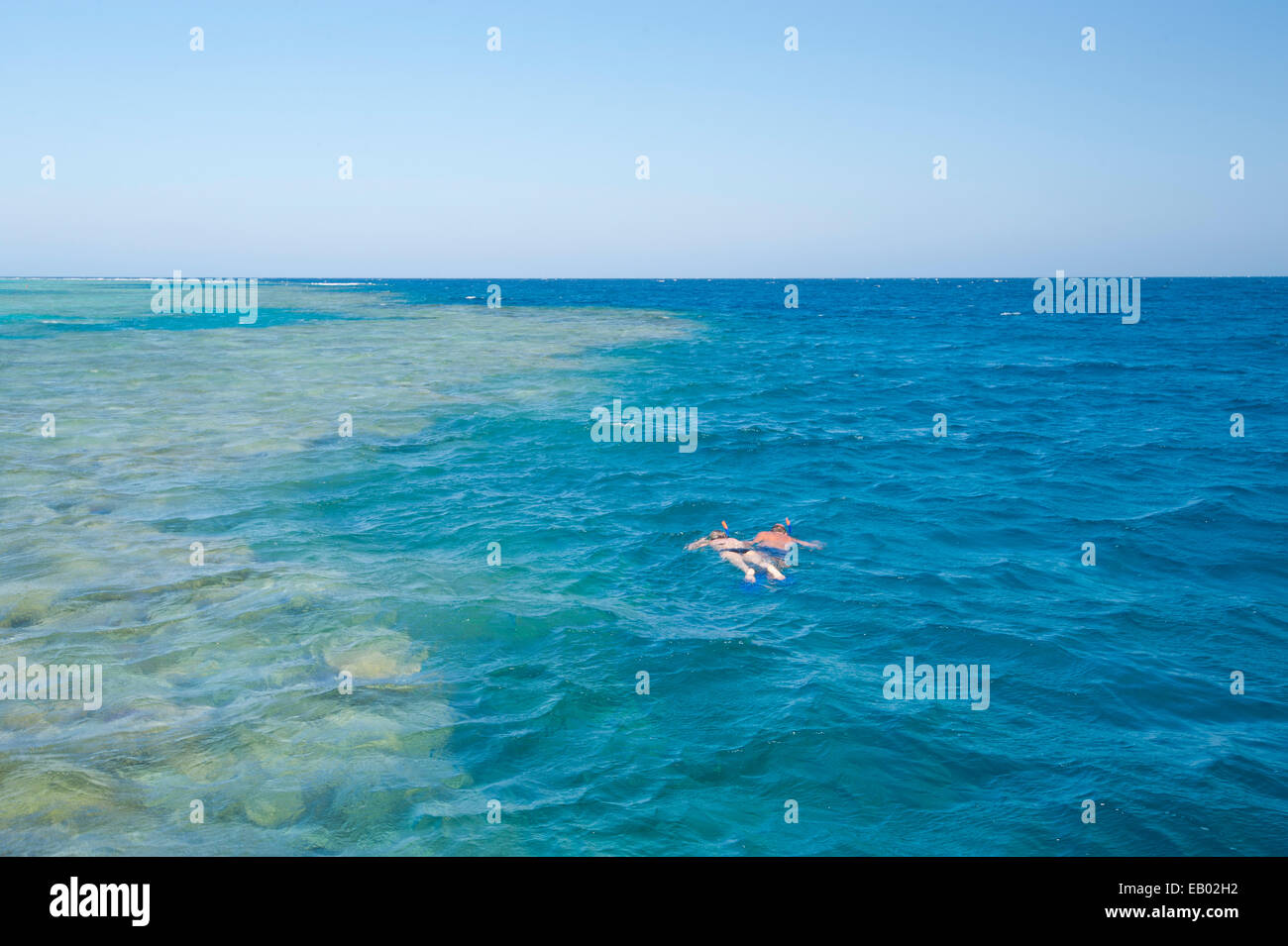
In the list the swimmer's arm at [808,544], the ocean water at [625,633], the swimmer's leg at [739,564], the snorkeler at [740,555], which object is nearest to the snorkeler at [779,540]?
the swimmer's arm at [808,544]

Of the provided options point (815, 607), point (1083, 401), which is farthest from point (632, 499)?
point (1083, 401)

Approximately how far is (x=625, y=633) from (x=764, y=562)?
13.9ft

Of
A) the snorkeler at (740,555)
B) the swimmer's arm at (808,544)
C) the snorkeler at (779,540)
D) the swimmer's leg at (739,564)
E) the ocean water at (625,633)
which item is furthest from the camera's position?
the swimmer's arm at (808,544)

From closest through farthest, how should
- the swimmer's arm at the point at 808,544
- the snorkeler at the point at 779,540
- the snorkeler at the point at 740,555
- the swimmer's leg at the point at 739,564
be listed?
the swimmer's leg at the point at 739,564 → the snorkeler at the point at 740,555 → the snorkeler at the point at 779,540 → the swimmer's arm at the point at 808,544

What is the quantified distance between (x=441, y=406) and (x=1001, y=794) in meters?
27.9

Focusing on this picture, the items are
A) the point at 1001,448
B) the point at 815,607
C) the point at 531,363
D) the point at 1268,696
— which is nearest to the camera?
the point at 1268,696

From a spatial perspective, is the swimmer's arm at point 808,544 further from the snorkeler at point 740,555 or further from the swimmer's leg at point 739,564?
the swimmer's leg at point 739,564

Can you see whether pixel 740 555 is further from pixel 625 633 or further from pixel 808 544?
pixel 625 633

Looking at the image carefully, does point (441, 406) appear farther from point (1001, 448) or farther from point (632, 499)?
point (1001, 448)

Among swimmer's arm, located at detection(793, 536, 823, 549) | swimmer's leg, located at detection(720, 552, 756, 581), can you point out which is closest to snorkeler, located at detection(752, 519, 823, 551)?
swimmer's arm, located at detection(793, 536, 823, 549)

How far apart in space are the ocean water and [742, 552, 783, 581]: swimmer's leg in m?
0.43

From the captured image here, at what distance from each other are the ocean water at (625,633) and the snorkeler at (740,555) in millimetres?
305

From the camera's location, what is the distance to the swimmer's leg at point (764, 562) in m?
15.9
